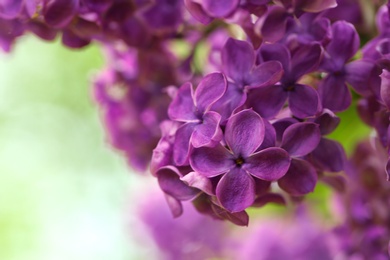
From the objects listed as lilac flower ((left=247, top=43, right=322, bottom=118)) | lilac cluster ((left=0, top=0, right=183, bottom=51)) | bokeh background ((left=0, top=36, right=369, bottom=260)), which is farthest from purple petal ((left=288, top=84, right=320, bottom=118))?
bokeh background ((left=0, top=36, right=369, bottom=260))

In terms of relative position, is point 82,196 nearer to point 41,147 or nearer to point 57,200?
point 57,200

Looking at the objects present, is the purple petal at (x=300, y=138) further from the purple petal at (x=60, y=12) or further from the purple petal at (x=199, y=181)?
the purple petal at (x=60, y=12)

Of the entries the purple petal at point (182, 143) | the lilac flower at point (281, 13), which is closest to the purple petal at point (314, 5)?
the lilac flower at point (281, 13)

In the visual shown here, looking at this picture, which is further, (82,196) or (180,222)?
(82,196)

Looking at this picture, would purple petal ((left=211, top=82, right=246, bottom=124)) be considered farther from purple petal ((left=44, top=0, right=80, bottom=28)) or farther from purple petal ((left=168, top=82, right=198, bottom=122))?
purple petal ((left=44, top=0, right=80, bottom=28))

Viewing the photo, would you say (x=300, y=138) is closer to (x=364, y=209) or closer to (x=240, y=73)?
(x=240, y=73)

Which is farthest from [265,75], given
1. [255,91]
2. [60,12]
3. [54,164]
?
[54,164]

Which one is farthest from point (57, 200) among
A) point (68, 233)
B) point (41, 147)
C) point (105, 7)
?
point (105, 7)
